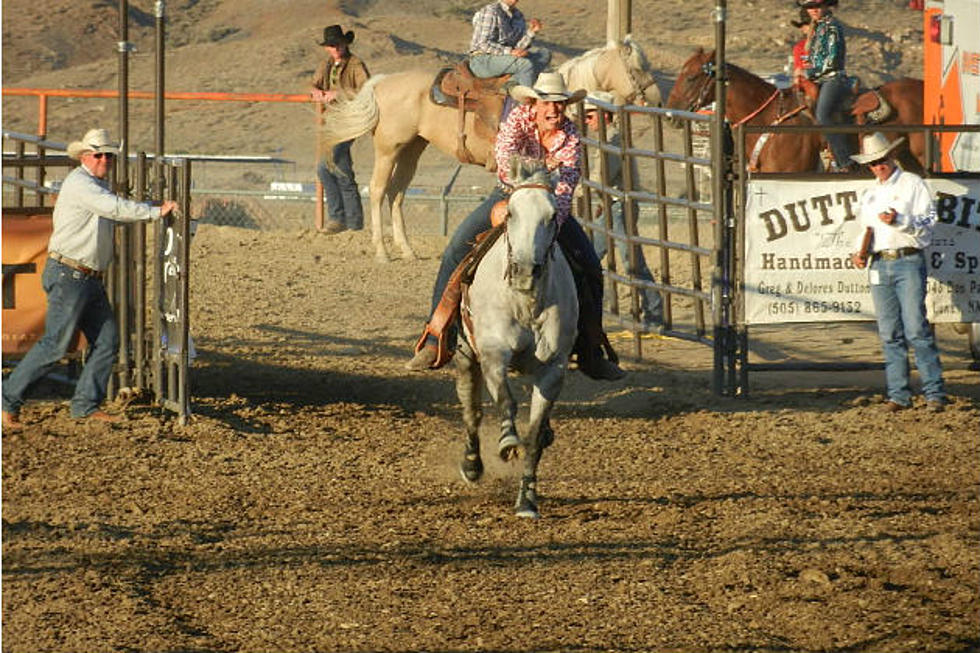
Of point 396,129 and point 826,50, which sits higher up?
point 826,50

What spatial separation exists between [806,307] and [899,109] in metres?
4.30

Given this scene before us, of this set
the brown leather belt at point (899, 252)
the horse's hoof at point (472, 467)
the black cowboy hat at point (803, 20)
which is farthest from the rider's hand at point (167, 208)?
the black cowboy hat at point (803, 20)

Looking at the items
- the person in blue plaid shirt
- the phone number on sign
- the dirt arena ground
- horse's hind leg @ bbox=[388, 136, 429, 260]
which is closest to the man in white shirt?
the dirt arena ground

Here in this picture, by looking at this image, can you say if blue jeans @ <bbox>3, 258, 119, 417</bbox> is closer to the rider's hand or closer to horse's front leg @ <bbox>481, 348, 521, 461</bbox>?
the rider's hand

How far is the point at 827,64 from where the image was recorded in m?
15.0

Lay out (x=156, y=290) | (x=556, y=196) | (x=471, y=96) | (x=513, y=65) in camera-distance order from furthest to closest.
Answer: (x=471, y=96) → (x=513, y=65) → (x=156, y=290) → (x=556, y=196)

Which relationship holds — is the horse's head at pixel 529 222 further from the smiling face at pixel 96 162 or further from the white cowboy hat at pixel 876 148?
the white cowboy hat at pixel 876 148

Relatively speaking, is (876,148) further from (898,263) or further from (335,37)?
(335,37)

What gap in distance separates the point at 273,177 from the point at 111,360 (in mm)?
23862

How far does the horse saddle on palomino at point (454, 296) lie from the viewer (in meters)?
8.90

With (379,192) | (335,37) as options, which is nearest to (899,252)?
(379,192)

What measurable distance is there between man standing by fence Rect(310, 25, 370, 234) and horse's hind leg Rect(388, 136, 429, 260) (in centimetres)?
60

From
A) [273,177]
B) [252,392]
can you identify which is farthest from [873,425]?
[273,177]

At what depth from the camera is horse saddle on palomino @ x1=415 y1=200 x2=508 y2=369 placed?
8898 mm
